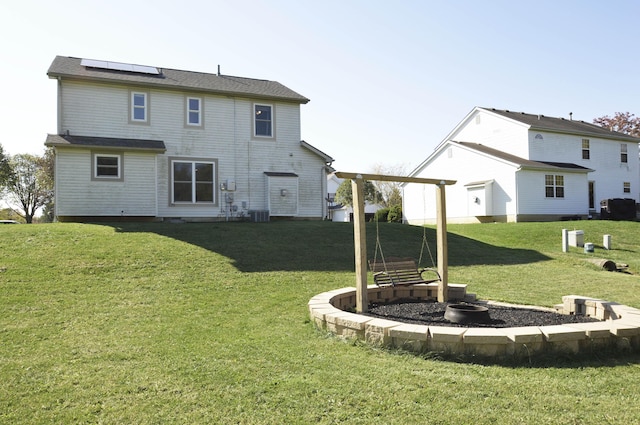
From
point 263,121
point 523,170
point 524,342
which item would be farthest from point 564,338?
point 523,170

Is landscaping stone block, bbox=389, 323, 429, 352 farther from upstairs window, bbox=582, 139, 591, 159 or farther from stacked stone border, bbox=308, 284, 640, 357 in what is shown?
upstairs window, bbox=582, 139, 591, 159

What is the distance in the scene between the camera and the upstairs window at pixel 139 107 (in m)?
18.8

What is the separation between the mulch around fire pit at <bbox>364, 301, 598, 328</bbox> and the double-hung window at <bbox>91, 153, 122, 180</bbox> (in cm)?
1411

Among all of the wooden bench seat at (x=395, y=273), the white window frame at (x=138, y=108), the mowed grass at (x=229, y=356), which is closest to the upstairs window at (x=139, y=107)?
the white window frame at (x=138, y=108)

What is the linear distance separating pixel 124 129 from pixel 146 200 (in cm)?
318

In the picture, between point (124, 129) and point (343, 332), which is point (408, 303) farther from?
point (124, 129)

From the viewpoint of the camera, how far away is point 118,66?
19734 millimetres

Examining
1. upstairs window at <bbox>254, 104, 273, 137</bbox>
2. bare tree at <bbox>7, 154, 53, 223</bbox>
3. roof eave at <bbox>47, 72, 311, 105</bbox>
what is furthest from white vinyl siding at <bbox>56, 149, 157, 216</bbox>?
bare tree at <bbox>7, 154, 53, 223</bbox>

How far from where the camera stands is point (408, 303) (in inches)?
293

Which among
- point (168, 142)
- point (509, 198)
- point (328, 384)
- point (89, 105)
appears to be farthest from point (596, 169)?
point (328, 384)

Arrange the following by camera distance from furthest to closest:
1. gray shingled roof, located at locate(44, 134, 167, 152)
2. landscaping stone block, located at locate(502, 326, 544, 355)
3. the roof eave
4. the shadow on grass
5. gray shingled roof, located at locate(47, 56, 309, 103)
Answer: gray shingled roof, located at locate(47, 56, 309, 103) → the roof eave → gray shingled roof, located at locate(44, 134, 167, 152) → the shadow on grass → landscaping stone block, located at locate(502, 326, 544, 355)

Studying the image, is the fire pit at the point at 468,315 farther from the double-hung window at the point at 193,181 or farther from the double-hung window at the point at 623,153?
the double-hung window at the point at 623,153

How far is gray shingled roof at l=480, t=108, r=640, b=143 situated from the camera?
28.7 m

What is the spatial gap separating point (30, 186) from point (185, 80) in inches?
1492
